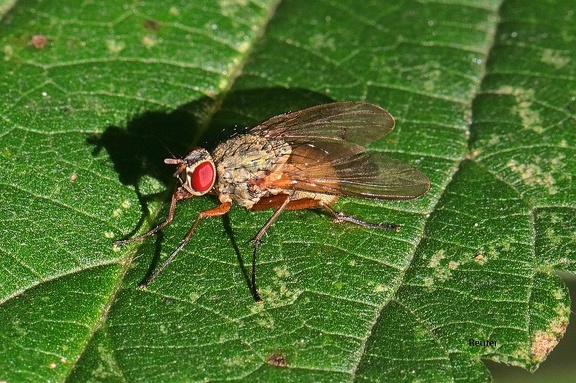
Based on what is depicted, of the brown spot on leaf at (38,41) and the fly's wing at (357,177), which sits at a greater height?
the brown spot on leaf at (38,41)

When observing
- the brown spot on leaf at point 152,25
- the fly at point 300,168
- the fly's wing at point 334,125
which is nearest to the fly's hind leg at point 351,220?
the fly at point 300,168

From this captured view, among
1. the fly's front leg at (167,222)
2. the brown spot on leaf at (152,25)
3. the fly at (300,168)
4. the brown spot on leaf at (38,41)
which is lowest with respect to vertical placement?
the fly's front leg at (167,222)

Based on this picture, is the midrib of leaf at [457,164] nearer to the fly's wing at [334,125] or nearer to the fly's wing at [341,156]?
the fly's wing at [341,156]

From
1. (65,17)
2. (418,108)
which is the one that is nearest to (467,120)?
(418,108)

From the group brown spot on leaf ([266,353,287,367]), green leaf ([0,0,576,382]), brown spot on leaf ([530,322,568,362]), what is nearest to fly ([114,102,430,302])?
green leaf ([0,0,576,382])

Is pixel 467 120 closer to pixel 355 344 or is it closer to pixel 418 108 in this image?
pixel 418 108

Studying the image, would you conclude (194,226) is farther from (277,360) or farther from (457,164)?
(457,164)

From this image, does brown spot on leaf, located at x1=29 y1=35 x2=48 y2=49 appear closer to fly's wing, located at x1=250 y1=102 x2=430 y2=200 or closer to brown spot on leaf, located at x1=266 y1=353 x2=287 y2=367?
fly's wing, located at x1=250 y1=102 x2=430 y2=200

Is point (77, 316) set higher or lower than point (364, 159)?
lower
